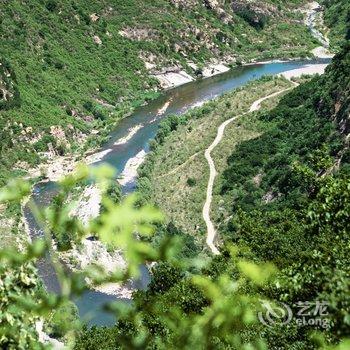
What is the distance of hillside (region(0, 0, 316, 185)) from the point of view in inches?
3403

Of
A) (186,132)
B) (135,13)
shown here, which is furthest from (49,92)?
(135,13)

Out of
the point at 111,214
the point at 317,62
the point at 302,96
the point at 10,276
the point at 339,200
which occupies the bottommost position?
the point at 317,62

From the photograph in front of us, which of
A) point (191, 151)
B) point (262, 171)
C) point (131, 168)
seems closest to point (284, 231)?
point (262, 171)

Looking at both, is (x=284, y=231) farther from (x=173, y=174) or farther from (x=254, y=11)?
(x=254, y=11)

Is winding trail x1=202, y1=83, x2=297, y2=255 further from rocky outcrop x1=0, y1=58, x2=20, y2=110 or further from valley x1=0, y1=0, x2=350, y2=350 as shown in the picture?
rocky outcrop x1=0, y1=58, x2=20, y2=110

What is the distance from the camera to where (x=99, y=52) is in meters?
114

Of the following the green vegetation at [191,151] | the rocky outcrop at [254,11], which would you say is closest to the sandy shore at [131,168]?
the green vegetation at [191,151]

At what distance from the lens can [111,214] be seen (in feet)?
14.4

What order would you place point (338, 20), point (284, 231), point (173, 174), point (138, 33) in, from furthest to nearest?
1. point (338, 20)
2. point (138, 33)
3. point (173, 174)
4. point (284, 231)

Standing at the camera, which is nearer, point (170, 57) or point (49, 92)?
point (49, 92)

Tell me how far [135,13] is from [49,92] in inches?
1454

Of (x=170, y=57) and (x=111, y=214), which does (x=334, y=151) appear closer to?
(x=111, y=214)

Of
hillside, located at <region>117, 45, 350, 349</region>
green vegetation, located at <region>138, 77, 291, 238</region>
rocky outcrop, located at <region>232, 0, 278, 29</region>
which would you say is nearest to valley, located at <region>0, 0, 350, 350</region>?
hillside, located at <region>117, 45, 350, 349</region>

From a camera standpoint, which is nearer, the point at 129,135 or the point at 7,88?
the point at 129,135
